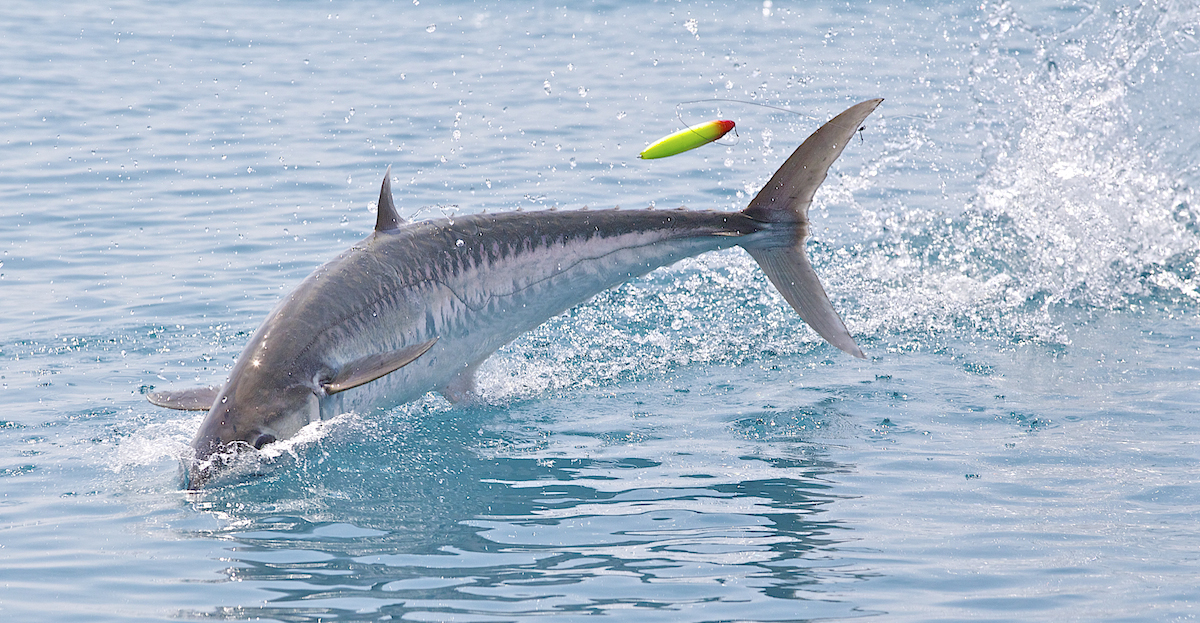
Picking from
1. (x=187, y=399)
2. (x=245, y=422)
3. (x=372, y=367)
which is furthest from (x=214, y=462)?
(x=372, y=367)

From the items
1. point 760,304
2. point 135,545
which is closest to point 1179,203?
point 760,304

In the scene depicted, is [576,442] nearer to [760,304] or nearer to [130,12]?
[760,304]

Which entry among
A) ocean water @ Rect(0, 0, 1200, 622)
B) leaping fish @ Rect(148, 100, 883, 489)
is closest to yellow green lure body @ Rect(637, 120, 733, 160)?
leaping fish @ Rect(148, 100, 883, 489)

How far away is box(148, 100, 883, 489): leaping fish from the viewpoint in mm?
6816

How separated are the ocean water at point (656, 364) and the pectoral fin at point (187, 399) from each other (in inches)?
13.2

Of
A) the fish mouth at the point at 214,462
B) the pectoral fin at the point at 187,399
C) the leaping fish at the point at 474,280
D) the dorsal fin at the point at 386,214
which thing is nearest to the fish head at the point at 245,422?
the fish mouth at the point at 214,462

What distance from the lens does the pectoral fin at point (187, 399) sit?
22.7ft

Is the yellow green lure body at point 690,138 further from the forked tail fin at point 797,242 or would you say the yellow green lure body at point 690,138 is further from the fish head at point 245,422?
the fish head at point 245,422

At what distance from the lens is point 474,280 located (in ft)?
24.5

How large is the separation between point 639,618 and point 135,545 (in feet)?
7.98

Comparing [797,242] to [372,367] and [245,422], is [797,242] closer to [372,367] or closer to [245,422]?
[372,367]

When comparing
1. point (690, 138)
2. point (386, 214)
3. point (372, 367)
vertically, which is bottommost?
point (372, 367)

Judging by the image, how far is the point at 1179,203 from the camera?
1156 centimetres

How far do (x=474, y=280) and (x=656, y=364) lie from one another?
5.87ft
